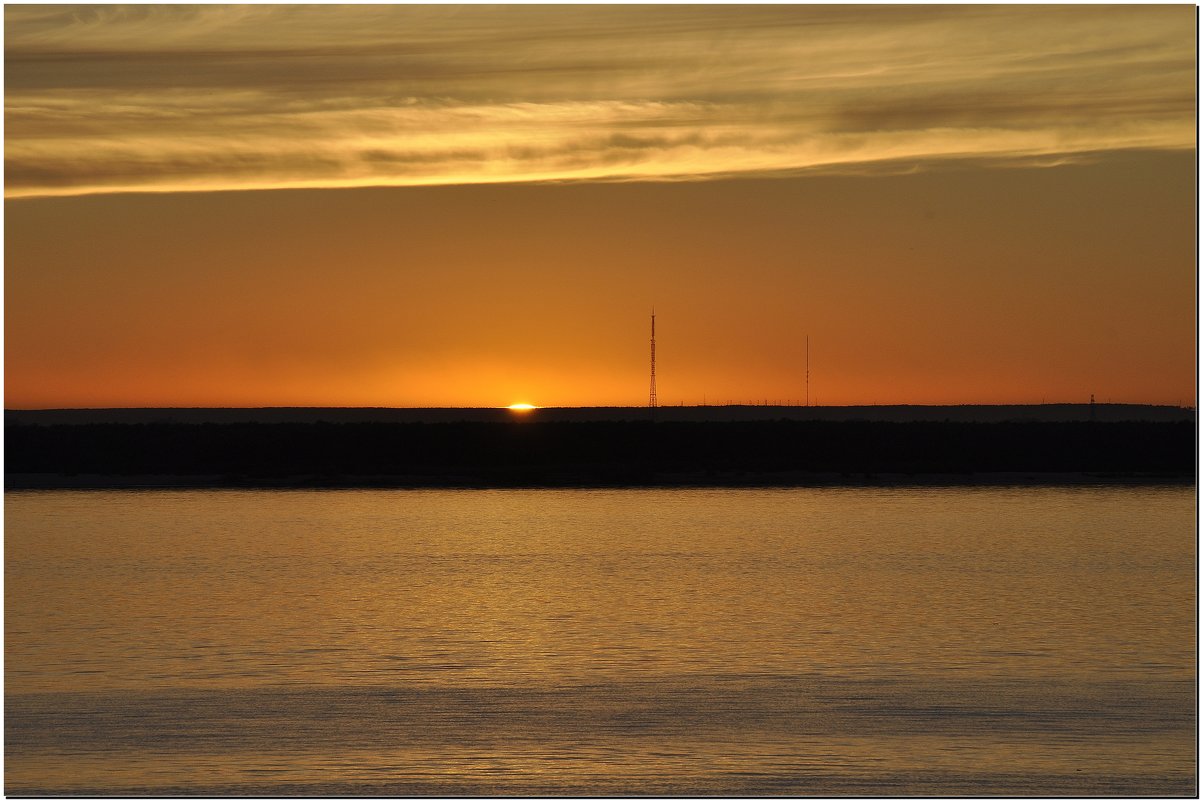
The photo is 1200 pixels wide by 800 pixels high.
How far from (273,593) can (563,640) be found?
7115 mm

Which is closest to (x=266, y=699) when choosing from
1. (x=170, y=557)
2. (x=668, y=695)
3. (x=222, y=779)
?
(x=222, y=779)

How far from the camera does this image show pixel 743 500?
159 ft

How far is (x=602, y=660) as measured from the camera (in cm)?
2138

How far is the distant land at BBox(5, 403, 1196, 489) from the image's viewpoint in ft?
190

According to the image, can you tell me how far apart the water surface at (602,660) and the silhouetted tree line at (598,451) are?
2074 cm

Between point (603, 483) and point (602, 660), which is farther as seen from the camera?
point (603, 483)

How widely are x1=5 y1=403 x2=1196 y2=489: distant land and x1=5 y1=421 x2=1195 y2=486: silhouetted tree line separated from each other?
0.09 m

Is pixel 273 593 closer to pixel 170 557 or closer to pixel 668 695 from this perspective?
pixel 170 557

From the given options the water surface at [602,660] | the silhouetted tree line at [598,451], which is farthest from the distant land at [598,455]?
the water surface at [602,660]

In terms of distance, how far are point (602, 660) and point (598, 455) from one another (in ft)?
152

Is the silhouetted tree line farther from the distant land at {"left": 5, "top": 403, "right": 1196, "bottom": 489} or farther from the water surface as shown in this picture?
the water surface

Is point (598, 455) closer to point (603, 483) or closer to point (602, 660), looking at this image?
point (603, 483)

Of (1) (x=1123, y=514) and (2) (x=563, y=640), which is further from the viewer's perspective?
(1) (x=1123, y=514)

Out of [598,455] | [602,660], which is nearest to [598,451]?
[598,455]
